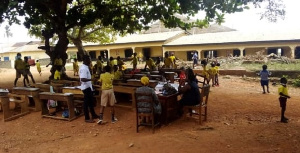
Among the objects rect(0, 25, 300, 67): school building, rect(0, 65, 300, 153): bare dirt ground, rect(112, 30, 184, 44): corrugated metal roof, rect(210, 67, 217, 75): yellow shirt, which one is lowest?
rect(0, 65, 300, 153): bare dirt ground

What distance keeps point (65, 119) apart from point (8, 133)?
1.54 meters

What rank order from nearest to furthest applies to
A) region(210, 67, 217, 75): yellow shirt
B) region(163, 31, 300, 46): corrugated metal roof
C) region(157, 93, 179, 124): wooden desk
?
region(157, 93, 179, 124): wooden desk, region(210, 67, 217, 75): yellow shirt, region(163, 31, 300, 46): corrugated metal roof

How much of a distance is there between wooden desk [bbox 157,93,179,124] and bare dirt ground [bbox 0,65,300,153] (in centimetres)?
23

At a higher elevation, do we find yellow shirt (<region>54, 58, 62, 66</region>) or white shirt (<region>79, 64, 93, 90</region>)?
yellow shirt (<region>54, 58, 62, 66</region>)

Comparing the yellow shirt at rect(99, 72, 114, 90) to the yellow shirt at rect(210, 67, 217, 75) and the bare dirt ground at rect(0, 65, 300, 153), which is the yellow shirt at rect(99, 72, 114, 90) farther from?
the yellow shirt at rect(210, 67, 217, 75)

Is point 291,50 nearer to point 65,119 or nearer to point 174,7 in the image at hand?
point 174,7

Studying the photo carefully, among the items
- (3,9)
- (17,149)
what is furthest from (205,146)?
(3,9)

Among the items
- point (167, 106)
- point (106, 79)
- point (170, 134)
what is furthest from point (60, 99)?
point (170, 134)

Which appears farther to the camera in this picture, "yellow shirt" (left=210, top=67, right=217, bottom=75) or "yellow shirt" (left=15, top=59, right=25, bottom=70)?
"yellow shirt" (left=210, top=67, right=217, bottom=75)

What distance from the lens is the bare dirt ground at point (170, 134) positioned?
5.21 metres

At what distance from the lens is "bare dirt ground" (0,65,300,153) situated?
17.1 ft

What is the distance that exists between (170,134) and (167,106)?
0.96 m

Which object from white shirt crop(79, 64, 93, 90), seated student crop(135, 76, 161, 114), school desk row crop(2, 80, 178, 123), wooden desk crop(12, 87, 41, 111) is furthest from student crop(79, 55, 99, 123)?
wooden desk crop(12, 87, 41, 111)

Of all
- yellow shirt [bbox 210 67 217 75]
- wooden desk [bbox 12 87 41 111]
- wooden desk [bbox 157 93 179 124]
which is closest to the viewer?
wooden desk [bbox 157 93 179 124]
